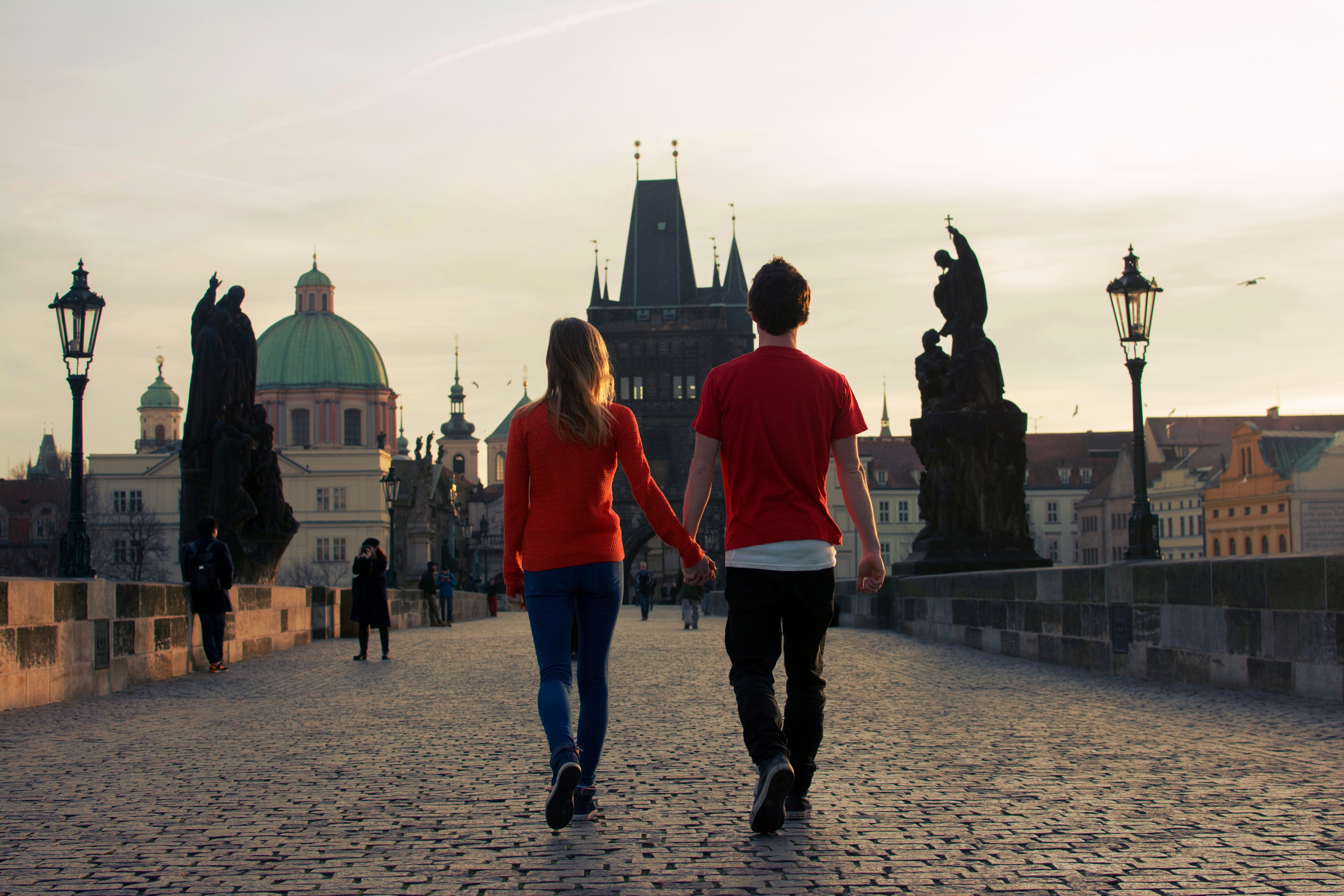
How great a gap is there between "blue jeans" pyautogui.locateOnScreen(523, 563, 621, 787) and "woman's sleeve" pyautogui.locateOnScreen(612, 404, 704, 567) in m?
0.25

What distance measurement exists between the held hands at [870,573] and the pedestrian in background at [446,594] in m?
27.5

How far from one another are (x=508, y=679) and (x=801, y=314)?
26.3ft

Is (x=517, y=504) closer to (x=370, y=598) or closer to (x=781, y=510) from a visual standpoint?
(x=781, y=510)

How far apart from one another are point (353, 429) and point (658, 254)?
30782 millimetres

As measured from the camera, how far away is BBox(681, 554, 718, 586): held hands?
5.24 m

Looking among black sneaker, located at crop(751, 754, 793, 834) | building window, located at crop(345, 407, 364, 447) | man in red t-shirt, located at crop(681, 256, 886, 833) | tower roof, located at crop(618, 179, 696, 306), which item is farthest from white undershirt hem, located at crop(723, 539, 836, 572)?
building window, located at crop(345, 407, 364, 447)

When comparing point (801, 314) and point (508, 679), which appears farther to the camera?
point (508, 679)

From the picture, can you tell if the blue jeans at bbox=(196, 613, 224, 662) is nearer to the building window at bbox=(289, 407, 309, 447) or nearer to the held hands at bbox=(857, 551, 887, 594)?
the held hands at bbox=(857, 551, 887, 594)

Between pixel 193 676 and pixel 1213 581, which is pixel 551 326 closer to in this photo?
pixel 1213 581

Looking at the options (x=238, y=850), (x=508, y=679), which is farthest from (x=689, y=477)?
(x=508, y=679)

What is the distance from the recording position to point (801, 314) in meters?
5.62

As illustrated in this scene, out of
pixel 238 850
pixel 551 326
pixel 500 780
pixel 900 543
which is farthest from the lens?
pixel 900 543

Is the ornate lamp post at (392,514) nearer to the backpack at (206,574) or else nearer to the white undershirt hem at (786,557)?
the backpack at (206,574)

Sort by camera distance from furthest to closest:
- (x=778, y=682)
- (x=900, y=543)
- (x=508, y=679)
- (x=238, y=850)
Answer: (x=900, y=543)
(x=508, y=679)
(x=778, y=682)
(x=238, y=850)
